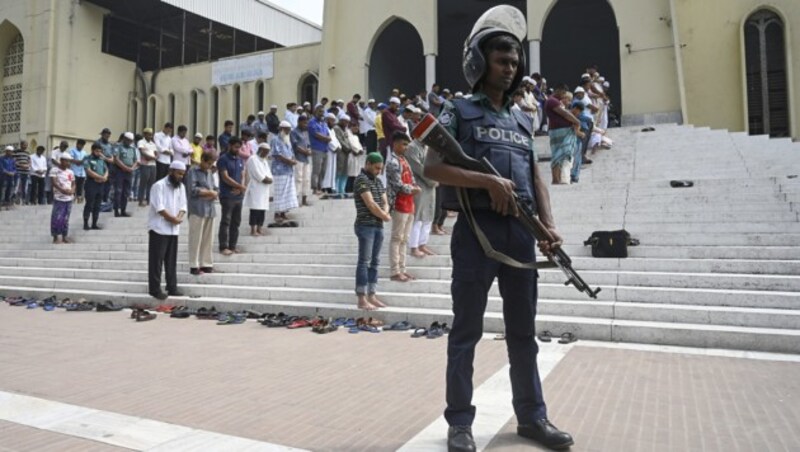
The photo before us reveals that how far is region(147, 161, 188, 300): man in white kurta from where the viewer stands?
8.10 meters

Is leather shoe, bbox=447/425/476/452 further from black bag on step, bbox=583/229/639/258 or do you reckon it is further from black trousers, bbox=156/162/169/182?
black trousers, bbox=156/162/169/182

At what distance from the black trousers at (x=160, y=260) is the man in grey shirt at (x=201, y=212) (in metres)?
0.37

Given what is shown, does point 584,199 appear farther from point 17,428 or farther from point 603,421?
point 17,428

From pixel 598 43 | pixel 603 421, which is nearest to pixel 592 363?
pixel 603 421

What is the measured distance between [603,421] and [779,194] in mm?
6468

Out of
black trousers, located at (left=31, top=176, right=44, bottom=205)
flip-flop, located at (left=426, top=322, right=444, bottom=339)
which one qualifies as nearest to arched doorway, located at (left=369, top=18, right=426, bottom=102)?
black trousers, located at (left=31, top=176, right=44, bottom=205)

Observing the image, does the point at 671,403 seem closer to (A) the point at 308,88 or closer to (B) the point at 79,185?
(B) the point at 79,185

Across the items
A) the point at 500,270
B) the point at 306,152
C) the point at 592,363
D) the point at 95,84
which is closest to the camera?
the point at 500,270

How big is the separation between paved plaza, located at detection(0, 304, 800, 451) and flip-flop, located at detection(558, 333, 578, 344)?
162 millimetres

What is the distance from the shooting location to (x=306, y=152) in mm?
11430

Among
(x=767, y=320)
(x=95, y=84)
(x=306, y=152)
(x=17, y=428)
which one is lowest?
(x=17, y=428)

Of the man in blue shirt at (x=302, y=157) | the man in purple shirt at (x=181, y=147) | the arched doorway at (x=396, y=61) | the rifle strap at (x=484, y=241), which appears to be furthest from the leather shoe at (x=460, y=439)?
the arched doorway at (x=396, y=61)

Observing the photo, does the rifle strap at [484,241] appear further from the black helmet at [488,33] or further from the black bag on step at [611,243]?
the black bag on step at [611,243]

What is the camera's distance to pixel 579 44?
2572 cm
